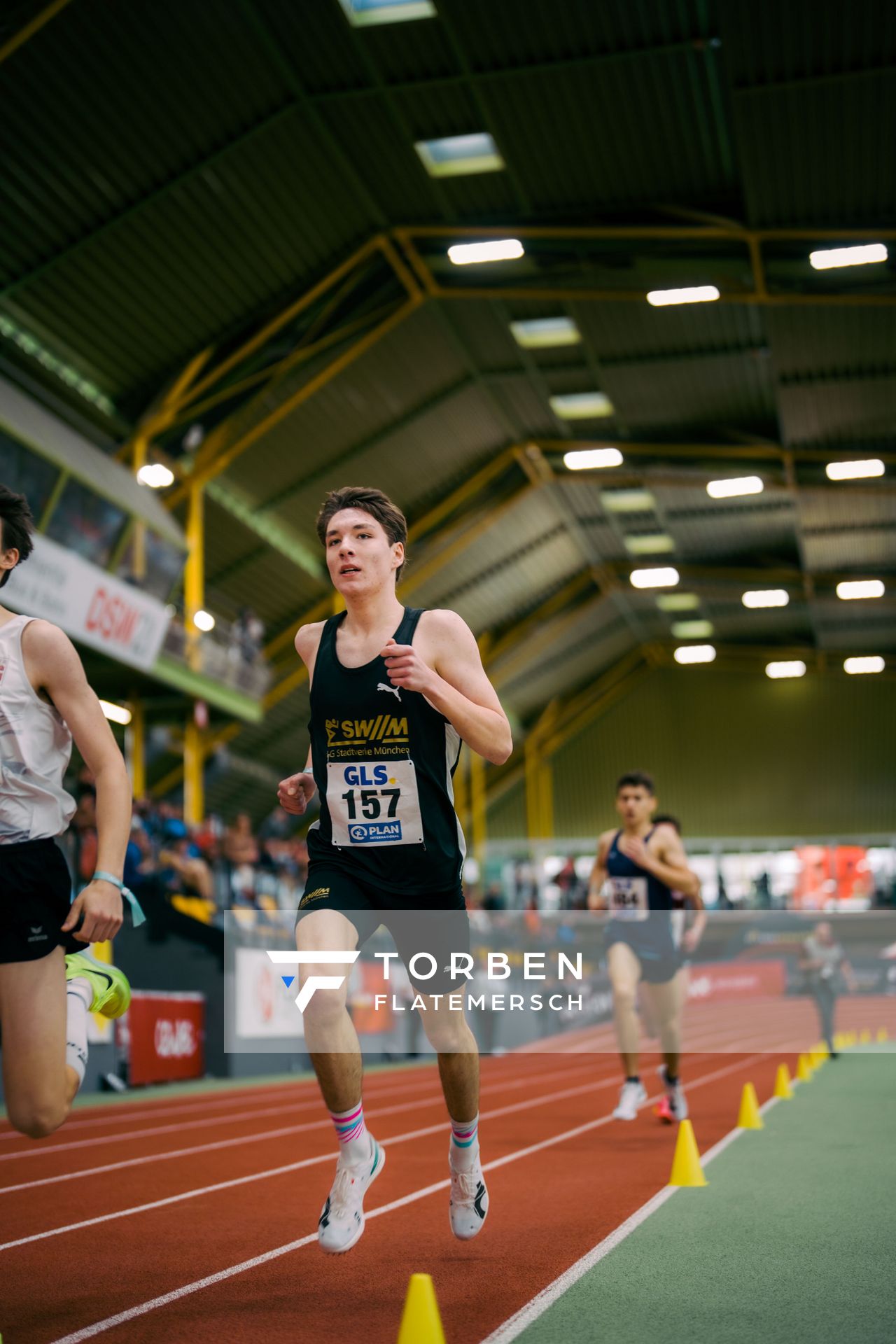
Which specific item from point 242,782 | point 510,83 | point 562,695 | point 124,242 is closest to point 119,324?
point 124,242

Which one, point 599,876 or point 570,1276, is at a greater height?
point 599,876

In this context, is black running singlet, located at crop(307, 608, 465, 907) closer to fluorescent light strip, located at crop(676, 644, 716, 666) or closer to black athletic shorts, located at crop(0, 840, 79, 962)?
black athletic shorts, located at crop(0, 840, 79, 962)

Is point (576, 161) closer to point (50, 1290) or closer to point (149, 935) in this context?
point (149, 935)

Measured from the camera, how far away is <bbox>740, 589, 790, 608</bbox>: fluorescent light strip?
41.8 m

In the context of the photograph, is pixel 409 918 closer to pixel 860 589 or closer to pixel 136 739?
pixel 136 739

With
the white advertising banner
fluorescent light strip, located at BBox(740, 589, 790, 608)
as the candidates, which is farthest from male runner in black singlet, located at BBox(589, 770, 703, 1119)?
fluorescent light strip, located at BBox(740, 589, 790, 608)

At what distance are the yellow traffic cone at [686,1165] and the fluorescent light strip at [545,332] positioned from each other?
21.6 metres

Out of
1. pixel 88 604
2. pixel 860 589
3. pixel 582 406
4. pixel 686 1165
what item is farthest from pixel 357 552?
pixel 860 589

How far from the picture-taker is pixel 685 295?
24.1 meters

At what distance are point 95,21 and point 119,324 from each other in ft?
21.5

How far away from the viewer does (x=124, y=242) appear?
21.3 metres

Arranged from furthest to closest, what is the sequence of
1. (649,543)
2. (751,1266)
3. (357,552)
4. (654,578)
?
(654,578), (649,543), (751,1266), (357,552)

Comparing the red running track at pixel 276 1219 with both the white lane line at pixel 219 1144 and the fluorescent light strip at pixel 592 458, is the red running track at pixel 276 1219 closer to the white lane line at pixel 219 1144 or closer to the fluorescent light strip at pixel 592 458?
the white lane line at pixel 219 1144

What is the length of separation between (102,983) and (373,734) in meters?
1.11
